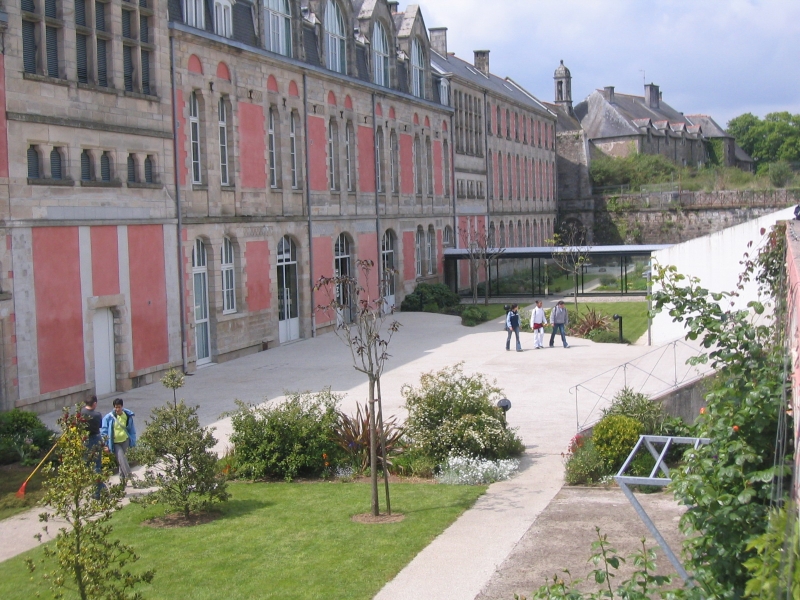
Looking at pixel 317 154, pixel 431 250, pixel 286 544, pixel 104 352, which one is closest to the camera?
pixel 286 544

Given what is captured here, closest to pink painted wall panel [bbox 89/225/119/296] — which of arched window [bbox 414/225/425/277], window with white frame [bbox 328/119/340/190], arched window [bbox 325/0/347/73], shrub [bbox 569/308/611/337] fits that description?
window with white frame [bbox 328/119/340/190]

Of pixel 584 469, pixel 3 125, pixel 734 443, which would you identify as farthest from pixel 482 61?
pixel 734 443

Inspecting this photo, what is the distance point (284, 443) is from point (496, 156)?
4275 cm

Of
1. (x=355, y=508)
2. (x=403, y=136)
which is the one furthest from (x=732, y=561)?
Answer: (x=403, y=136)

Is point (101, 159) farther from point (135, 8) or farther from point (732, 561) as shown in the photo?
point (732, 561)

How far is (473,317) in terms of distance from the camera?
3584 cm

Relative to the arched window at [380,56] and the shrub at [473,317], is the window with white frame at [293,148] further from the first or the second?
the shrub at [473,317]

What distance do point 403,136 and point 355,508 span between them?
2964 cm

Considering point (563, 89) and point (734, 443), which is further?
point (563, 89)

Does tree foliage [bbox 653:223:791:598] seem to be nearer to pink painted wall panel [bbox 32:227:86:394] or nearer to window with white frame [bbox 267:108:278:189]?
pink painted wall panel [bbox 32:227:86:394]

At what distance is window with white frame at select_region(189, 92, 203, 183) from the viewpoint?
2609 centimetres

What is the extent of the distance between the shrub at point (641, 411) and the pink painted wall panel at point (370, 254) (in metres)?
20.3

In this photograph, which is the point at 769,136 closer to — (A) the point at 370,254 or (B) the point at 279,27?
(A) the point at 370,254

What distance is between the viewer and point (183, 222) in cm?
2511
